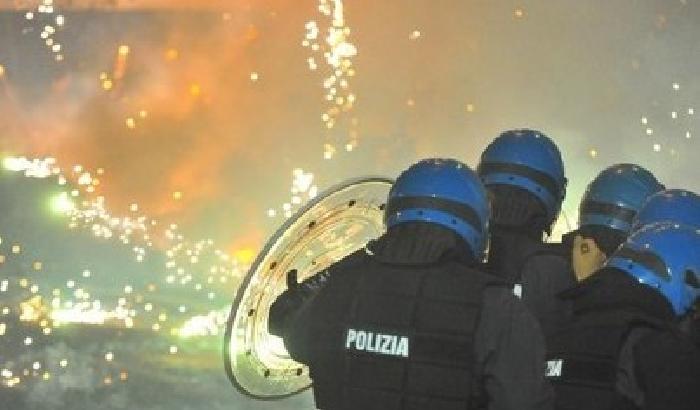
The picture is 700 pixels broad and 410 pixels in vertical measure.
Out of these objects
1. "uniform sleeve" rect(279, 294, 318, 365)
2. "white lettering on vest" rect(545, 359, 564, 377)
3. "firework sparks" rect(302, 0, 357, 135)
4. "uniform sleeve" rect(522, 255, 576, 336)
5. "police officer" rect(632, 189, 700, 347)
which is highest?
"firework sparks" rect(302, 0, 357, 135)

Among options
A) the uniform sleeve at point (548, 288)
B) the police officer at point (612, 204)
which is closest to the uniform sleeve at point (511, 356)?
the uniform sleeve at point (548, 288)

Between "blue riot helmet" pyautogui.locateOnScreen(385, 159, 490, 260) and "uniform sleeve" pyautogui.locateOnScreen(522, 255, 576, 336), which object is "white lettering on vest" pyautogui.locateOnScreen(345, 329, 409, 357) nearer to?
"blue riot helmet" pyautogui.locateOnScreen(385, 159, 490, 260)

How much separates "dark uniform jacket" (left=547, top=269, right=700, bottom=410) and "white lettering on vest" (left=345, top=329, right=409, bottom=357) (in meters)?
0.48

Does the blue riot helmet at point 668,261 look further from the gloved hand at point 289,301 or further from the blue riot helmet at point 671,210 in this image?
the gloved hand at point 289,301

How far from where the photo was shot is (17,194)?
14633mm

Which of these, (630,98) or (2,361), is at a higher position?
(630,98)

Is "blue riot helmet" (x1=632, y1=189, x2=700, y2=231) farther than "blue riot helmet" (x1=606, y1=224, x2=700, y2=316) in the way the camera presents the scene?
Yes

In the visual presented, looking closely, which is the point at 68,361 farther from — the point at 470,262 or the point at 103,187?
the point at 103,187

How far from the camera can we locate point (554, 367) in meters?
2.74

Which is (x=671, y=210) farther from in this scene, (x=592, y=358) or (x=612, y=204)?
(x=592, y=358)

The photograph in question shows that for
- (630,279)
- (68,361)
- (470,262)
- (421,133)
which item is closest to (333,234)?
(470,262)

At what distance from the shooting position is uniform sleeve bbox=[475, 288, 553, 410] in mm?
2631

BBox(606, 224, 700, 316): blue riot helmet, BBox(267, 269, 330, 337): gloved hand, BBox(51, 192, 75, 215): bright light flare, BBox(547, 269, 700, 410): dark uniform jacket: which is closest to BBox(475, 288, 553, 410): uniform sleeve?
BBox(547, 269, 700, 410): dark uniform jacket

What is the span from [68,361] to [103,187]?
33.7ft
